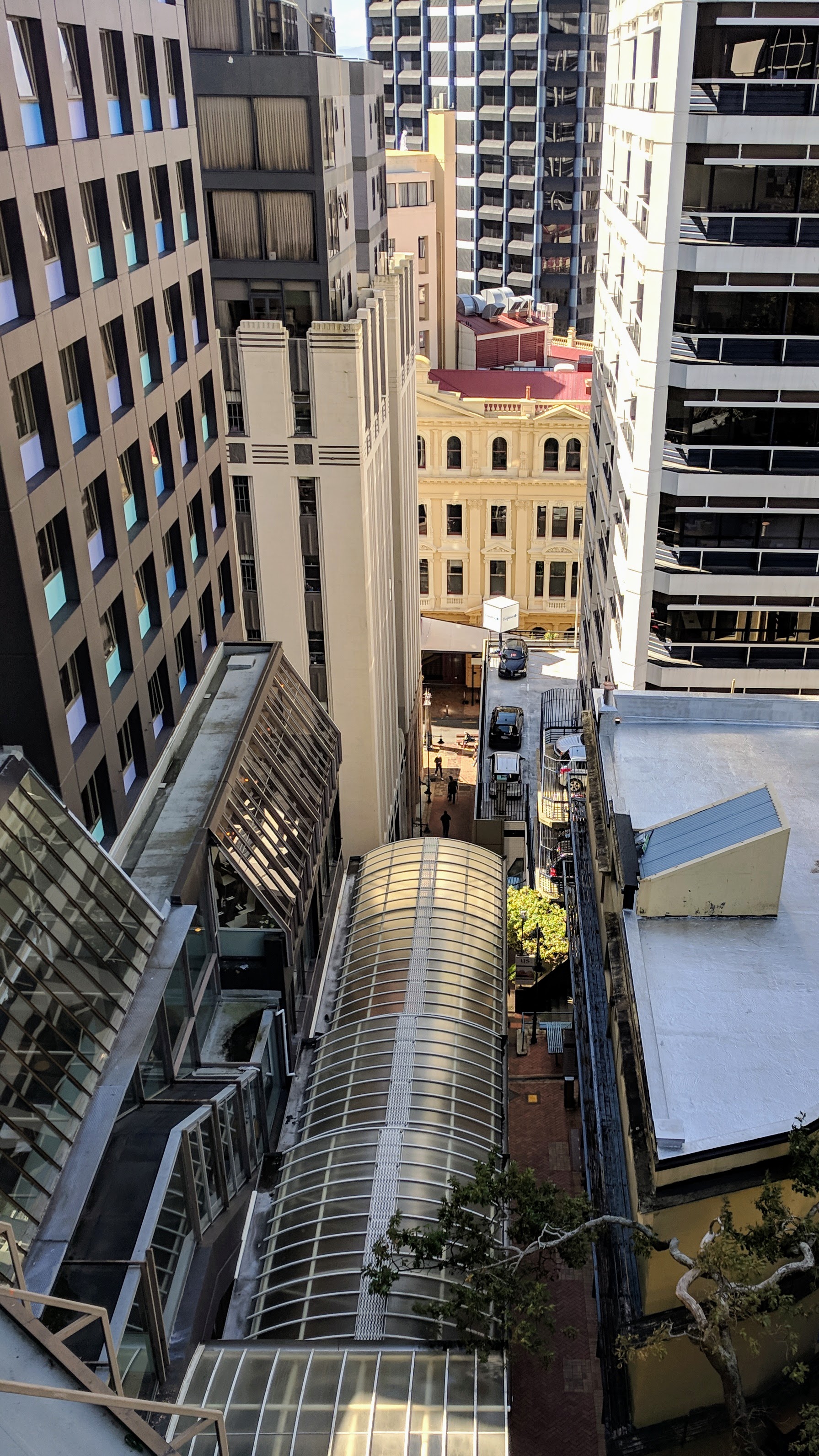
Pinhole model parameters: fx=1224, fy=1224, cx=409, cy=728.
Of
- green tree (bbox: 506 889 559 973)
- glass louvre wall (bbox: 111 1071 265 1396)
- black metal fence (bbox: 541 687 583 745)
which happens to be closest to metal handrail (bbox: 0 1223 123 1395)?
glass louvre wall (bbox: 111 1071 265 1396)

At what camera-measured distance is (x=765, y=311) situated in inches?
1588

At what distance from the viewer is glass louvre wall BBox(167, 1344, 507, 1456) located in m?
22.1

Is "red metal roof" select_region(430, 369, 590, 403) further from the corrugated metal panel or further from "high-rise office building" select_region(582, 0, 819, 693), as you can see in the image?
the corrugated metal panel

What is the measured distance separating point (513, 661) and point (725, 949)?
5035cm

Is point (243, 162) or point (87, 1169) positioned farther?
point (243, 162)

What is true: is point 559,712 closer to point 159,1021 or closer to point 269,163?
point 269,163

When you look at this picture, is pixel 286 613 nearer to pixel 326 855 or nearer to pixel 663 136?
pixel 326 855

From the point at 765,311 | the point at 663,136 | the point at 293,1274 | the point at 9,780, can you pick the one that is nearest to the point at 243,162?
the point at 663,136

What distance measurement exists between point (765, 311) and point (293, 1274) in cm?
3237

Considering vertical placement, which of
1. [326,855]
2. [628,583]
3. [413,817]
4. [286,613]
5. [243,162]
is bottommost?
[413,817]

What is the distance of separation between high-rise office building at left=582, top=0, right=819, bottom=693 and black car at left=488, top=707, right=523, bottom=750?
1852 centimetres

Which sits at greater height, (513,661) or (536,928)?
(536,928)

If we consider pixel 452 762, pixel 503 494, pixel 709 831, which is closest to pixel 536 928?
pixel 709 831

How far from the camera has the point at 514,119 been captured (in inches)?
4931
